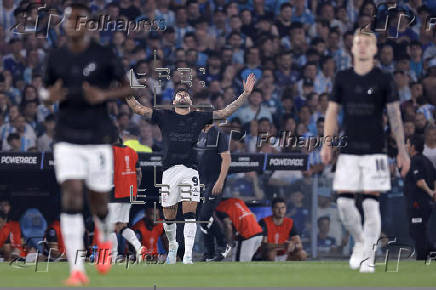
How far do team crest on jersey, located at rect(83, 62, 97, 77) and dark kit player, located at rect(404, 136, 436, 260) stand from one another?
7.12m

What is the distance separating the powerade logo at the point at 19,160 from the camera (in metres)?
15.7

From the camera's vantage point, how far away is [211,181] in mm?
15766

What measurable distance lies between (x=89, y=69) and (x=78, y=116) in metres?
0.44

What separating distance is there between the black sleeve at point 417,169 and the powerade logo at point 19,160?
5.60 meters

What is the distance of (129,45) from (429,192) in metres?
6.72

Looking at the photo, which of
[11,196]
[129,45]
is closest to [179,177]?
[11,196]

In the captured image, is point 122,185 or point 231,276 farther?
point 122,185

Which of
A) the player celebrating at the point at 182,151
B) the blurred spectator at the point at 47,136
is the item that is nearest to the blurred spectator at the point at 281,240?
the player celebrating at the point at 182,151

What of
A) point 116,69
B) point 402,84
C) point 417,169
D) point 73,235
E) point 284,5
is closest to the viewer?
point 73,235

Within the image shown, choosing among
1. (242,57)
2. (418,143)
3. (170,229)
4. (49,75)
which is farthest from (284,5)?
(49,75)

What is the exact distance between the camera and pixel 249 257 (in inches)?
621

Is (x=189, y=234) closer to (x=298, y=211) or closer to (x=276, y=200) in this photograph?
(x=276, y=200)

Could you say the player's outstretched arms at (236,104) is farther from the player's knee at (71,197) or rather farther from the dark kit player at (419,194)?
the player's knee at (71,197)

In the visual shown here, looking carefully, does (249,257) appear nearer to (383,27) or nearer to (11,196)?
(11,196)
